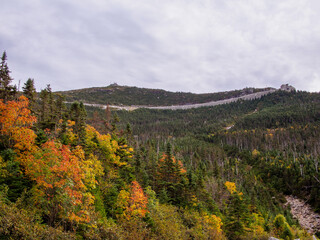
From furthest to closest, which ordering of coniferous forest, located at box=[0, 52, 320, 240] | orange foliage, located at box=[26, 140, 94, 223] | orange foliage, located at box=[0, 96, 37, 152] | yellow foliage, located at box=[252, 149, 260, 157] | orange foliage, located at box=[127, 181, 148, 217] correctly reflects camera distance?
yellow foliage, located at box=[252, 149, 260, 157], orange foliage, located at box=[127, 181, 148, 217], orange foliage, located at box=[0, 96, 37, 152], coniferous forest, located at box=[0, 52, 320, 240], orange foliage, located at box=[26, 140, 94, 223]

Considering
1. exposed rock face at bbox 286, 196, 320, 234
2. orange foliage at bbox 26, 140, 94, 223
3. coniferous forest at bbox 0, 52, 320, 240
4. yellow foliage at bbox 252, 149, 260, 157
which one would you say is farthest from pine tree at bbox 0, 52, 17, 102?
yellow foliage at bbox 252, 149, 260, 157

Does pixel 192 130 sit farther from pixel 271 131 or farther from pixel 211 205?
pixel 211 205

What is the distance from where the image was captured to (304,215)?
2844 inches

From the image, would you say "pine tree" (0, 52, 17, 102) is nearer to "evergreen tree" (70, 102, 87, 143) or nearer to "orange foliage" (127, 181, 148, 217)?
"evergreen tree" (70, 102, 87, 143)

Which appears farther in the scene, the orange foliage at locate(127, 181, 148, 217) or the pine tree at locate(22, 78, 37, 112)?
the pine tree at locate(22, 78, 37, 112)

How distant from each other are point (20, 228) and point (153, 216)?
17525mm

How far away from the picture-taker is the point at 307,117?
165 meters

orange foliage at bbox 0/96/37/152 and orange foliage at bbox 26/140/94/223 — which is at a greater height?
orange foliage at bbox 0/96/37/152

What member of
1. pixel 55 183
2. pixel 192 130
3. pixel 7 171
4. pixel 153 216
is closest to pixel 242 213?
pixel 153 216

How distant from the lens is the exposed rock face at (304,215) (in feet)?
213

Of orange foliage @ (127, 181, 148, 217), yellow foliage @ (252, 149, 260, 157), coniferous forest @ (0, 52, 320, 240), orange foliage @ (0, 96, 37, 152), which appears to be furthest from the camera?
yellow foliage @ (252, 149, 260, 157)

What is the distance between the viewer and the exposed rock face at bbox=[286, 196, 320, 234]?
64850 mm

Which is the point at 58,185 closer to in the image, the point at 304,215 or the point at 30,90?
the point at 30,90

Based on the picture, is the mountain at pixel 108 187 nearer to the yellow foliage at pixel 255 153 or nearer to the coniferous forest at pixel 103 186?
the coniferous forest at pixel 103 186
